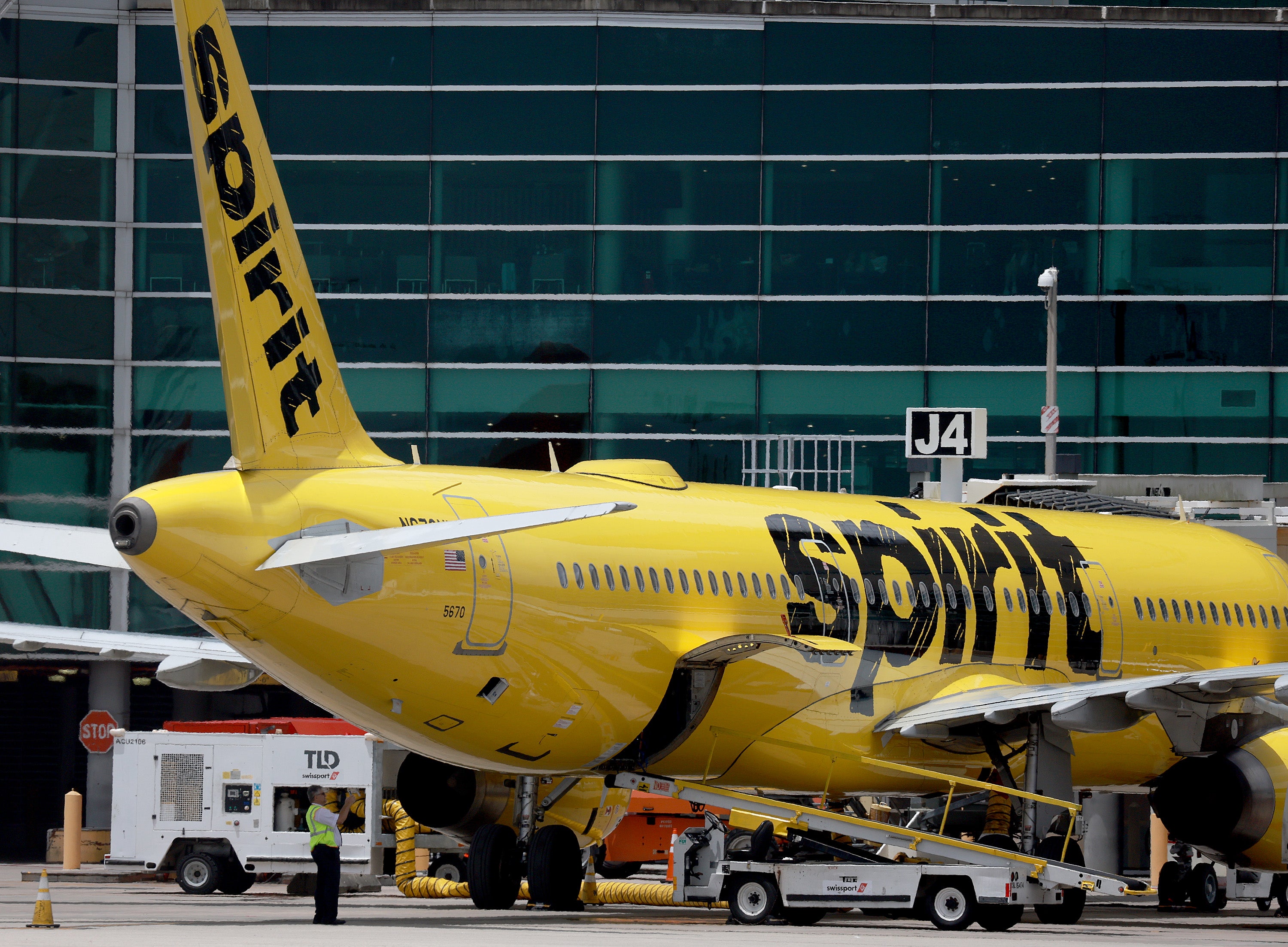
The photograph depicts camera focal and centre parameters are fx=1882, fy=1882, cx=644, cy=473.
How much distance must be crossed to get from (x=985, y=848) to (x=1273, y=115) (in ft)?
76.2

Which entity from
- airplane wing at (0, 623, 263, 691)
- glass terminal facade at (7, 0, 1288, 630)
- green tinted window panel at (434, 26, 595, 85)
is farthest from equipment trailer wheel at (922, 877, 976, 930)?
green tinted window panel at (434, 26, 595, 85)

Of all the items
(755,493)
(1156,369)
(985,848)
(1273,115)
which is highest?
(1273,115)

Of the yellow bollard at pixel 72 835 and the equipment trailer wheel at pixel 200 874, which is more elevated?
the equipment trailer wheel at pixel 200 874

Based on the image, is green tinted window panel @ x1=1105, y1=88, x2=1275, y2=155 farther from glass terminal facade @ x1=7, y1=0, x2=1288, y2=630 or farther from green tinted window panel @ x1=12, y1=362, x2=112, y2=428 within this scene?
green tinted window panel @ x1=12, y1=362, x2=112, y2=428

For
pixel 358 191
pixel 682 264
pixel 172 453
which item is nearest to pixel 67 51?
pixel 358 191

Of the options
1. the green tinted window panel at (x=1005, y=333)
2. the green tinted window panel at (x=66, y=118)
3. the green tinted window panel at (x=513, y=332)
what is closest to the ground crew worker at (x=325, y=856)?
the green tinted window panel at (x=513, y=332)

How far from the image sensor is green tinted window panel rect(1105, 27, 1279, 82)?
37.8m

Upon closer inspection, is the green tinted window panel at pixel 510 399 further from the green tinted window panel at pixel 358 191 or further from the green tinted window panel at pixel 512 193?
the green tinted window panel at pixel 358 191

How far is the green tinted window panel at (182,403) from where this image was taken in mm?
38219

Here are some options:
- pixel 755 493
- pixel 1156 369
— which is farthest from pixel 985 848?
pixel 1156 369

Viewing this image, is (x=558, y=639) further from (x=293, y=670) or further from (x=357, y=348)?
(x=357, y=348)

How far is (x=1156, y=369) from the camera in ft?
123

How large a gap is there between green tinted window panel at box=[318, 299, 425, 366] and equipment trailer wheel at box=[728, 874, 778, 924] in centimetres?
2053

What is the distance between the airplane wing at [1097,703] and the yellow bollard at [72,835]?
18.0 m
